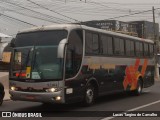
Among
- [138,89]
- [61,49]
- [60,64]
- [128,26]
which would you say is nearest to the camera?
[61,49]

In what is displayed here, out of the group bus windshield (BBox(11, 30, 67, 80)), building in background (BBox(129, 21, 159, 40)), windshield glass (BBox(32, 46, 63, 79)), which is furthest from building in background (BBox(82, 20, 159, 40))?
windshield glass (BBox(32, 46, 63, 79))

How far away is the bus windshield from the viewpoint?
13.7 m

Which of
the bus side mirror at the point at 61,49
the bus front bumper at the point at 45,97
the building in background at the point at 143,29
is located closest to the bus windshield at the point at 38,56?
the bus side mirror at the point at 61,49

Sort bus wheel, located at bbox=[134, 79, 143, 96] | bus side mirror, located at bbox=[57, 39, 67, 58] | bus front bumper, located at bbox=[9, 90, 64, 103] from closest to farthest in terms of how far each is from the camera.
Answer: bus side mirror, located at bbox=[57, 39, 67, 58] < bus front bumper, located at bbox=[9, 90, 64, 103] < bus wheel, located at bbox=[134, 79, 143, 96]

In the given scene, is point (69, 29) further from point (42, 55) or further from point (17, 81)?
point (17, 81)

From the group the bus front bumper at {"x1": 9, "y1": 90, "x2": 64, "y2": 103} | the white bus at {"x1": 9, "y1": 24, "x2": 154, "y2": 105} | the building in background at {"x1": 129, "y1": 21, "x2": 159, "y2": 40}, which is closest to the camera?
the bus front bumper at {"x1": 9, "y1": 90, "x2": 64, "y2": 103}

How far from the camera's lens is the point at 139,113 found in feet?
44.3

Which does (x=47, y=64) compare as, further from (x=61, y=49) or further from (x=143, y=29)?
(x=143, y=29)

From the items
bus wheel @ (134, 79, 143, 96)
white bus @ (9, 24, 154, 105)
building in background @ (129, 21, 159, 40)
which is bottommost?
bus wheel @ (134, 79, 143, 96)

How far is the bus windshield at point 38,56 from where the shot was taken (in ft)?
45.0

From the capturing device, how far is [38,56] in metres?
14.0

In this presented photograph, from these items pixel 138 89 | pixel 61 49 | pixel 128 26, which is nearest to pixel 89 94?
pixel 61 49

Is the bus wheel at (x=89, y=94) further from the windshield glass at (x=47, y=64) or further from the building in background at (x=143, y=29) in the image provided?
the building in background at (x=143, y=29)

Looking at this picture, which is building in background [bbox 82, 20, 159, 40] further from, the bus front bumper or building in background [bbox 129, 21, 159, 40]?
the bus front bumper
